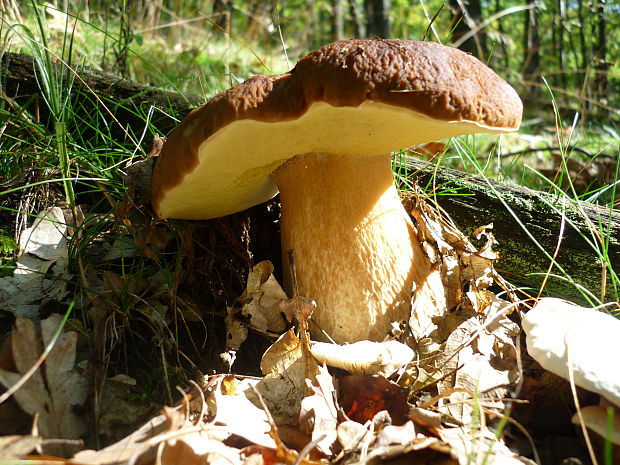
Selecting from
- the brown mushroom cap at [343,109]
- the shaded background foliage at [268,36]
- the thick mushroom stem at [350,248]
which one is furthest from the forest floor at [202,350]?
the shaded background foliage at [268,36]

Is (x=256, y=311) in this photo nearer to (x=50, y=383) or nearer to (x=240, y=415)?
(x=240, y=415)

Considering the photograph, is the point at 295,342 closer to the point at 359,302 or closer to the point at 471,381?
the point at 359,302

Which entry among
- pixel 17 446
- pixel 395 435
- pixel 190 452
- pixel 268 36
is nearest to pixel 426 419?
pixel 395 435

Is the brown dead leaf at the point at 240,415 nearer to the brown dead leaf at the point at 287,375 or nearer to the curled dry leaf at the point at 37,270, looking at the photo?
the brown dead leaf at the point at 287,375

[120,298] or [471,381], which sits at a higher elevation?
[120,298]

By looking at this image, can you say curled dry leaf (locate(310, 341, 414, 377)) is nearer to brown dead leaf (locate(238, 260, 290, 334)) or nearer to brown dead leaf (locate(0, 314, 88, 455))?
brown dead leaf (locate(238, 260, 290, 334))

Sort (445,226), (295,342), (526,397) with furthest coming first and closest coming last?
(445,226) → (295,342) → (526,397)

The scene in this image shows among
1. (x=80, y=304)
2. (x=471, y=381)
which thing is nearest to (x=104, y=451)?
(x=80, y=304)
